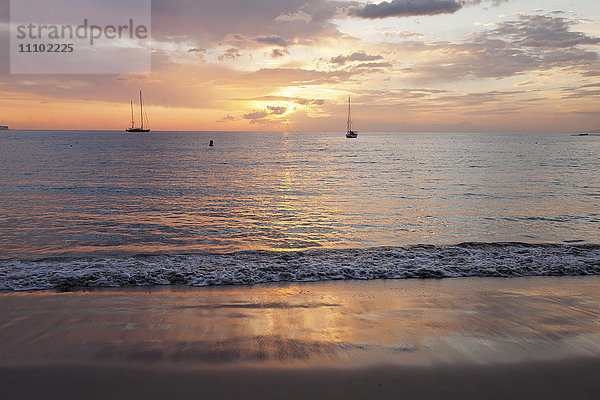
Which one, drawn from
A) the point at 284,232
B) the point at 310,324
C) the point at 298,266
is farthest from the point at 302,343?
the point at 284,232

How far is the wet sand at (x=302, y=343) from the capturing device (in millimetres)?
4594

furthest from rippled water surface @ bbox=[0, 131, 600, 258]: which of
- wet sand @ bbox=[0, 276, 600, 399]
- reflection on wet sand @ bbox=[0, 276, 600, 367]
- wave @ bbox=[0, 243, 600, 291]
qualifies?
wet sand @ bbox=[0, 276, 600, 399]

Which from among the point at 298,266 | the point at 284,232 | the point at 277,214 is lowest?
the point at 298,266

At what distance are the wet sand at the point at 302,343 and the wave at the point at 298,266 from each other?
799 mm

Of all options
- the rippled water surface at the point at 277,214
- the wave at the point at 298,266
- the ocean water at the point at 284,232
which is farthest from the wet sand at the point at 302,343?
the rippled water surface at the point at 277,214

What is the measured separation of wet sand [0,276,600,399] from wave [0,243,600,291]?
80cm

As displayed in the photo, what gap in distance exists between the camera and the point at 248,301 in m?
7.59

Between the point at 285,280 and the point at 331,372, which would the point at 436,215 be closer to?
the point at 285,280

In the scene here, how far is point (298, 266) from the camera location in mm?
10016

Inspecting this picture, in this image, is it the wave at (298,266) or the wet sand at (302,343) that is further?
the wave at (298,266)

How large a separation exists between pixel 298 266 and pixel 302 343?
440 centimetres

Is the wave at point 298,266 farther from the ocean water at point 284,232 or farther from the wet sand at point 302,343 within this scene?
the wet sand at point 302,343

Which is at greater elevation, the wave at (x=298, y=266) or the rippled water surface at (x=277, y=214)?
the rippled water surface at (x=277, y=214)

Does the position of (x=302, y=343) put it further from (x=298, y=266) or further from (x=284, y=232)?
(x=284, y=232)
